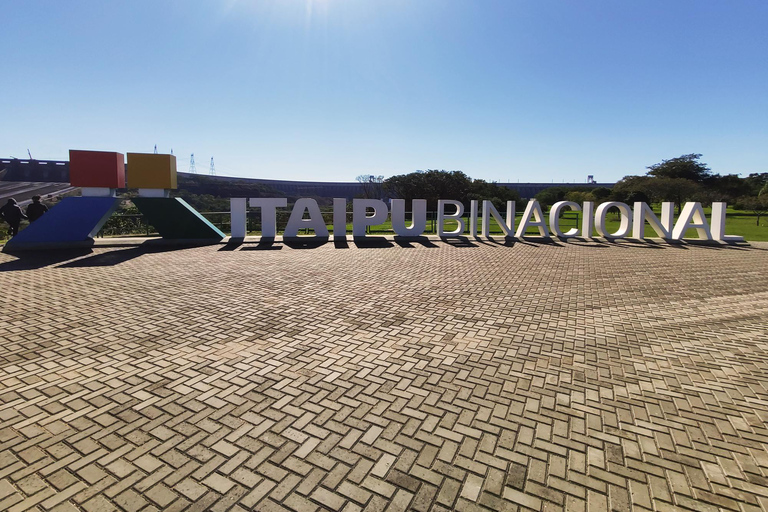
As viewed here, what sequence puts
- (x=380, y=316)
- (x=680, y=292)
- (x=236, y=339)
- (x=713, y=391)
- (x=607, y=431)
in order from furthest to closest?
1. (x=680, y=292)
2. (x=380, y=316)
3. (x=236, y=339)
4. (x=713, y=391)
5. (x=607, y=431)

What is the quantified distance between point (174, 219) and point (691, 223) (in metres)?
22.9

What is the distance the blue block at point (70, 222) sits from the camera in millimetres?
14016

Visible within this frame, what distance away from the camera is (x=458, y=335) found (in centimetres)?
573

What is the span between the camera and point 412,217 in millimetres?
19344

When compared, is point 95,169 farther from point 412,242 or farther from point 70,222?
point 412,242

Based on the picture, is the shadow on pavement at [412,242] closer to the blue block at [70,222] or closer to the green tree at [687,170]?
the blue block at [70,222]

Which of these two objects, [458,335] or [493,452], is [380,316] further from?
[493,452]

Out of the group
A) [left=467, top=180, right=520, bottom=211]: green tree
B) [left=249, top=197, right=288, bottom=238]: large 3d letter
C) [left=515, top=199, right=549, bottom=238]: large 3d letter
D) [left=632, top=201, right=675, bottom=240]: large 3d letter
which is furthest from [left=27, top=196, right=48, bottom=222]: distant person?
[left=467, top=180, right=520, bottom=211]: green tree

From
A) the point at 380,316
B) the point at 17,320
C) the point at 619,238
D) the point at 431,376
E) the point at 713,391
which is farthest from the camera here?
the point at 619,238

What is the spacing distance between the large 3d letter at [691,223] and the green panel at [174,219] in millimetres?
20487

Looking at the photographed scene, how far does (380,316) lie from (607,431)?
12.4ft

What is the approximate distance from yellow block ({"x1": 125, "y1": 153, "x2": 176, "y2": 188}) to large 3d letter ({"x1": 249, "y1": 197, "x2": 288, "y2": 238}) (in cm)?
324

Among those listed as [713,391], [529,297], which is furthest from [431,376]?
[529,297]

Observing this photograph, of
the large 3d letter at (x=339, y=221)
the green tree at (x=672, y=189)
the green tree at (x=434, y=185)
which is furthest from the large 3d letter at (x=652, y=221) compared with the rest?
the green tree at (x=434, y=185)
